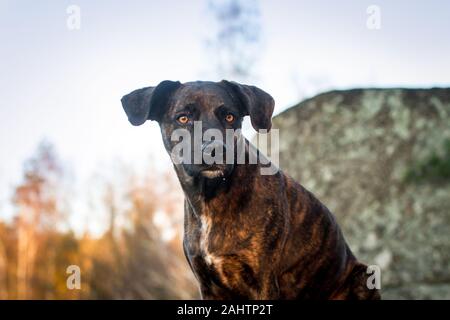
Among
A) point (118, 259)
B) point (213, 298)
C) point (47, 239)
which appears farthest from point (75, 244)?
point (213, 298)

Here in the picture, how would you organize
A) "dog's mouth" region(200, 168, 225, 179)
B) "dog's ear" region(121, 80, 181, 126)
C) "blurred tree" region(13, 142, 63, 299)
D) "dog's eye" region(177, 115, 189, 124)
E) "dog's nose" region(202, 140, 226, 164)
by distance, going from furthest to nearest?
"blurred tree" region(13, 142, 63, 299), "dog's ear" region(121, 80, 181, 126), "dog's eye" region(177, 115, 189, 124), "dog's mouth" region(200, 168, 225, 179), "dog's nose" region(202, 140, 226, 164)

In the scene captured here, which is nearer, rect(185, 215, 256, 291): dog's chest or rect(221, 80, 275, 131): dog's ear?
rect(185, 215, 256, 291): dog's chest

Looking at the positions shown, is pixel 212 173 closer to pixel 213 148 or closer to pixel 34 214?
pixel 213 148

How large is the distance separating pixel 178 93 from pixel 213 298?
1.71 m

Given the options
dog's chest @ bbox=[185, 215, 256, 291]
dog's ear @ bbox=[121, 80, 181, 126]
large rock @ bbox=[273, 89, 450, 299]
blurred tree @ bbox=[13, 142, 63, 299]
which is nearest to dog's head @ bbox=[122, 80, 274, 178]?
dog's ear @ bbox=[121, 80, 181, 126]

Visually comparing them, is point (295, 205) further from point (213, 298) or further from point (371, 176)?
point (371, 176)

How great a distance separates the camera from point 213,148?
4.33m

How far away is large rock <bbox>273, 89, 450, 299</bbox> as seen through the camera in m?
9.35

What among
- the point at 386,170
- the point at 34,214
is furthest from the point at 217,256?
the point at 34,214

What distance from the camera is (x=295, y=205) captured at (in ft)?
16.6

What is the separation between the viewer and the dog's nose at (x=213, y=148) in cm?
434

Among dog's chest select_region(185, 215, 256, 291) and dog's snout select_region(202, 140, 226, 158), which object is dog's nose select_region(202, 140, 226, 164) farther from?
dog's chest select_region(185, 215, 256, 291)

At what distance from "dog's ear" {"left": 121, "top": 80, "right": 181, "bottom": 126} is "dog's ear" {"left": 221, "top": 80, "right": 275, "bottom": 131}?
490 mm

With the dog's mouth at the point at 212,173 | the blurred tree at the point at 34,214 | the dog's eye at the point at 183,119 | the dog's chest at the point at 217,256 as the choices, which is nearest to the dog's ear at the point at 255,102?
the dog's eye at the point at 183,119
